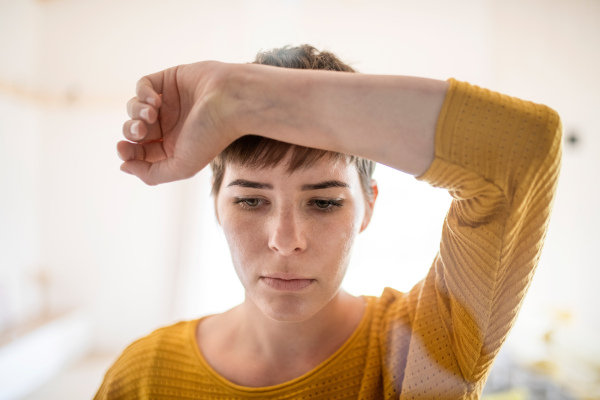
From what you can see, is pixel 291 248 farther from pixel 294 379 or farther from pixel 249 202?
pixel 294 379

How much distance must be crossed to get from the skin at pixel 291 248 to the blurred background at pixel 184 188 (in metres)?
0.55

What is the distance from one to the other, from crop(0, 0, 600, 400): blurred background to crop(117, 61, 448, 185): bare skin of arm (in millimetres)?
599

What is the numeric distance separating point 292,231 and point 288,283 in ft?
0.27

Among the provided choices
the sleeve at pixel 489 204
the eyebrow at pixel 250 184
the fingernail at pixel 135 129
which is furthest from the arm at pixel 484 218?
the fingernail at pixel 135 129

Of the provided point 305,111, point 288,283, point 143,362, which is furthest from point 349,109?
point 143,362

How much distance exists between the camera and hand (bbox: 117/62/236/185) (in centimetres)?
42

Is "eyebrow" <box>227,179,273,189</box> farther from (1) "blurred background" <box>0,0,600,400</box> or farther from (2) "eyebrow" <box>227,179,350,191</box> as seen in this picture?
(1) "blurred background" <box>0,0,600,400</box>

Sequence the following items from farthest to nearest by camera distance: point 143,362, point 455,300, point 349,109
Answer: point 143,362 < point 455,300 < point 349,109

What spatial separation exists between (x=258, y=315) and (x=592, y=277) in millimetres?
1571

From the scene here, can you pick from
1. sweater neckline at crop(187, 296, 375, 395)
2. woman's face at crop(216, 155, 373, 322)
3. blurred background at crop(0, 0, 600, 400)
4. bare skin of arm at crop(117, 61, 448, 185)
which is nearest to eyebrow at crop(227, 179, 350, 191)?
woman's face at crop(216, 155, 373, 322)

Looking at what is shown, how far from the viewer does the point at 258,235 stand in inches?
21.6

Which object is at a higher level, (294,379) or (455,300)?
(455,300)

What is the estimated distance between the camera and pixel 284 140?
16.9 inches

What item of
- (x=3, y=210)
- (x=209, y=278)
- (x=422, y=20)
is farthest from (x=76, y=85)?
(x=422, y=20)
